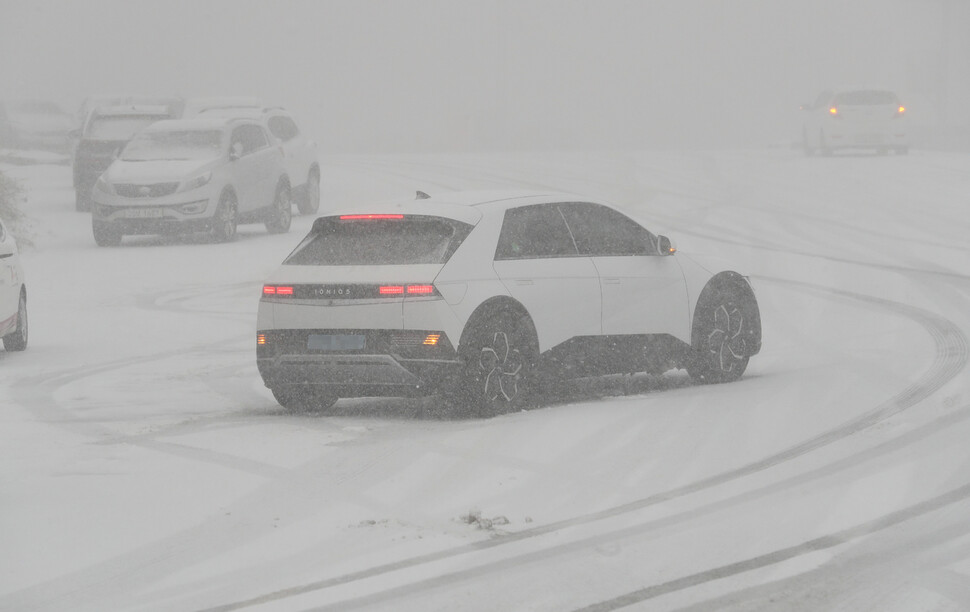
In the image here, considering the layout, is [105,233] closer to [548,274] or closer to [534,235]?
[534,235]

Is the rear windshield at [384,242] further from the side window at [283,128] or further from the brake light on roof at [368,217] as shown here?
the side window at [283,128]

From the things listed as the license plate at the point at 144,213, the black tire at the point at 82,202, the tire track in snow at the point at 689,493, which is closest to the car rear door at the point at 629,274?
the tire track in snow at the point at 689,493

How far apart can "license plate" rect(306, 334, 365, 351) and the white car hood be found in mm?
13658

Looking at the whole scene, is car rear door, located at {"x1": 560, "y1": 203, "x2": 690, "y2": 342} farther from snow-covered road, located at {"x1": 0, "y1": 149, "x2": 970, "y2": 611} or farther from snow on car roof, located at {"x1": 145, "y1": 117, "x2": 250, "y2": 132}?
snow on car roof, located at {"x1": 145, "y1": 117, "x2": 250, "y2": 132}

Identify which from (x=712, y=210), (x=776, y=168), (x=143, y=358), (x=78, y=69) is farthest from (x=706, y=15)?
(x=143, y=358)

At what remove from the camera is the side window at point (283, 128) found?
89.0ft

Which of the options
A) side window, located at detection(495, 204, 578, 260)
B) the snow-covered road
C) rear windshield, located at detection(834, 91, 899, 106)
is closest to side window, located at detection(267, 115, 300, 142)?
the snow-covered road

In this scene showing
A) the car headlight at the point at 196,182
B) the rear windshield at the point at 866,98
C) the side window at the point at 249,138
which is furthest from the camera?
the rear windshield at the point at 866,98

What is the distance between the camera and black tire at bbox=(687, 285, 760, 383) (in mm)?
11602

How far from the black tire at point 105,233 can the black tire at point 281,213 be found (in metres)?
2.45

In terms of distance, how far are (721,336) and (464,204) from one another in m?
2.29

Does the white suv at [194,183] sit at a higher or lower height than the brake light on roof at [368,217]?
lower

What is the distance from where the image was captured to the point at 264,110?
90.2ft

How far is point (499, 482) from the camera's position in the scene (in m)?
7.99
